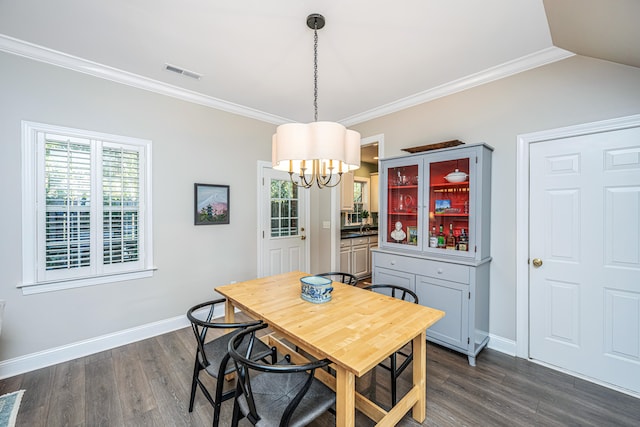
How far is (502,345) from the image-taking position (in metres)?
2.63

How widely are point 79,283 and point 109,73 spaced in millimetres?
2088

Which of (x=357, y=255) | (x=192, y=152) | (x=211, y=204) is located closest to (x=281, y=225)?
(x=211, y=204)

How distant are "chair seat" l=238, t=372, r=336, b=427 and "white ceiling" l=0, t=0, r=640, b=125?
2.41m

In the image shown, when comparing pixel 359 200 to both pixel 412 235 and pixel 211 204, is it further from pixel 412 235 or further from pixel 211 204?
pixel 211 204

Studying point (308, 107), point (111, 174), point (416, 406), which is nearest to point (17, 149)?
point (111, 174)

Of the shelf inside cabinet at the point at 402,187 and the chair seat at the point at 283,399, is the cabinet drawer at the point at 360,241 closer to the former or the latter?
the shelf inside cabinet at the point at 402,187

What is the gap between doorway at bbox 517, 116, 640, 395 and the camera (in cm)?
204

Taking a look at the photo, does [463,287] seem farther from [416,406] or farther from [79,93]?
[79,93]

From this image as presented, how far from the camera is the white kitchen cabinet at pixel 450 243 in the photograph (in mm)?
2492

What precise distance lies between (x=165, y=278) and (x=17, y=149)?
173cm

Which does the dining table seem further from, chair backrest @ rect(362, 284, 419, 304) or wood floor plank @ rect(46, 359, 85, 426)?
wood floor plank @ rect(46, 359, 85, 426)

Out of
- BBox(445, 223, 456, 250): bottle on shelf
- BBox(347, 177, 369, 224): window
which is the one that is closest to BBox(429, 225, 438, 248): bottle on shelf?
BBox(445, 223, 456, 250): bottle on shelf

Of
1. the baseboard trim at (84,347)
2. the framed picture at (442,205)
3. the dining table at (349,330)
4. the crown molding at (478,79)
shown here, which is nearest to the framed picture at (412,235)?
the framed picture at (442,205)

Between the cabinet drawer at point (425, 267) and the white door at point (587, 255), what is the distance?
677 millimetres
